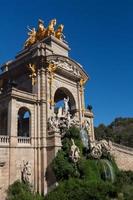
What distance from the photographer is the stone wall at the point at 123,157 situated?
3356 centimetres

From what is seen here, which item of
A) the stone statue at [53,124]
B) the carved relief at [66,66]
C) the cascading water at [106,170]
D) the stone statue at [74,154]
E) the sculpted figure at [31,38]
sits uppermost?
the sculpted figure at [31,38]

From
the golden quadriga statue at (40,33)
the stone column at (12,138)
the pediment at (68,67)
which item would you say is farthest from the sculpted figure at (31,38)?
the stone column at (12,138)

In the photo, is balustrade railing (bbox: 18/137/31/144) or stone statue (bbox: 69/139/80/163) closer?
stone statue (bbox: 69/139/80/163)

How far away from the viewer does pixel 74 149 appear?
81.8 ft

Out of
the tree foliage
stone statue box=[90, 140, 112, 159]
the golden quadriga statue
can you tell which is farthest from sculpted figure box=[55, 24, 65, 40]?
the tree foliage

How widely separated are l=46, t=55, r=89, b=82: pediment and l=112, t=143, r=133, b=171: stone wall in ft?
30.7

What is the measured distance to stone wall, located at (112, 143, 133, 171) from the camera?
33556mm

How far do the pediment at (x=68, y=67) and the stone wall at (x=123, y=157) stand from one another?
30.7 feet

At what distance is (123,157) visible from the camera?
1353 inches

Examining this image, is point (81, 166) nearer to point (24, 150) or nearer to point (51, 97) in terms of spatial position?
point (24, 150)

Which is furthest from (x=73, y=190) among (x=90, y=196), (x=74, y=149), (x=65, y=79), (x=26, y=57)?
(x=26, y=57)

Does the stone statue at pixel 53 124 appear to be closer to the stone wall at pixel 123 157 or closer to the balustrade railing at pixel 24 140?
the balustrade railing at pixel 24 140

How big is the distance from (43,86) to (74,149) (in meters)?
7.36

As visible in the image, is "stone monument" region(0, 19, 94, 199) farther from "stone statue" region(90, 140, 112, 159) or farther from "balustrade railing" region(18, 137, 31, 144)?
"stone statue" region(90, 140, 112, 159)
